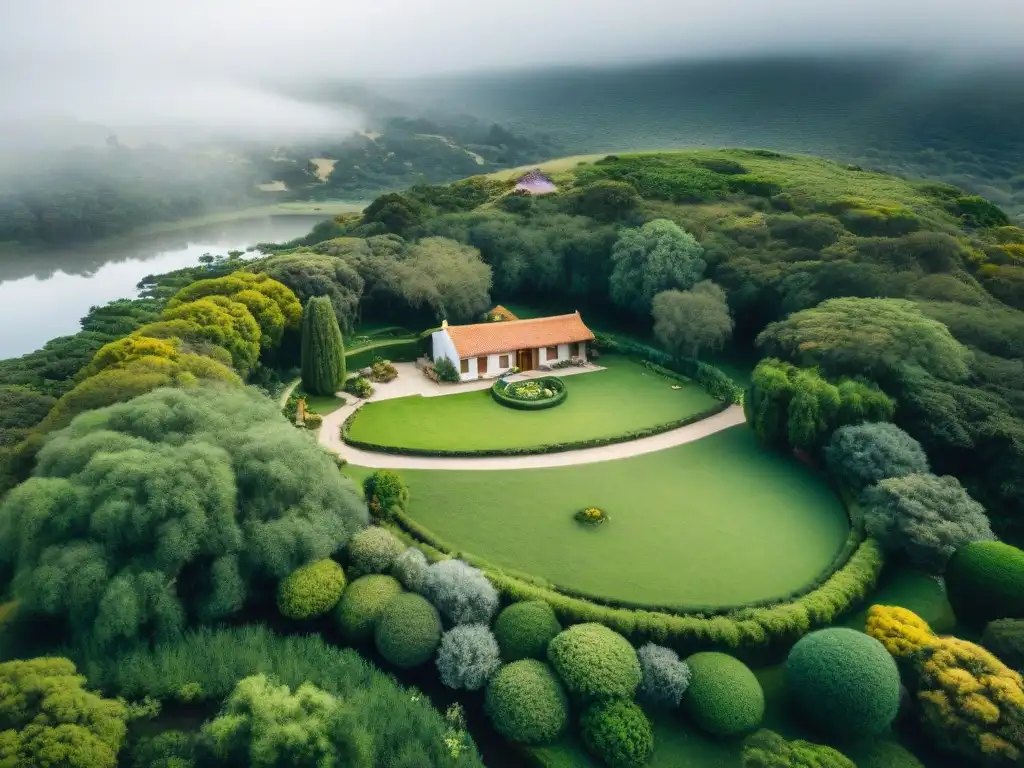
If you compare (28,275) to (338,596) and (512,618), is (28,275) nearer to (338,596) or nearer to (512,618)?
(338,596)

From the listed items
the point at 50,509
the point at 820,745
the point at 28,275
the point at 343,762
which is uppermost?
the point at 50,509

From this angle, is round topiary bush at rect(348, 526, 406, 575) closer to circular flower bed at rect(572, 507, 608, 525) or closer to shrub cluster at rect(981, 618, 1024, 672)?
circular flower bed at rect(572, 507, 608, 525)

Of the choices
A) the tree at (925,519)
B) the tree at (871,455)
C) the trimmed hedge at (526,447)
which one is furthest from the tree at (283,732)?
the tree at (871,455)

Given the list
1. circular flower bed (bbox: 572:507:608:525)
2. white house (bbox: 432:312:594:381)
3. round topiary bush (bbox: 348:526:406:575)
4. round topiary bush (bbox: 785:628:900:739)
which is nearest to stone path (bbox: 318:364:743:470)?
circular flower bed (bbox: 572:507:608:525)

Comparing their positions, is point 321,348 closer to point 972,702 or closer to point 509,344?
point 509,344

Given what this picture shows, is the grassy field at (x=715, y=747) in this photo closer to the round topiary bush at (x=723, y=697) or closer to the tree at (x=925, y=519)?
the round topiary bush at (x=723, y=697)

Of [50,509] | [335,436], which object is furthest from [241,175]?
[50,509]

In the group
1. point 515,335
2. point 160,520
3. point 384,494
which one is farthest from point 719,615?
point 515,335
